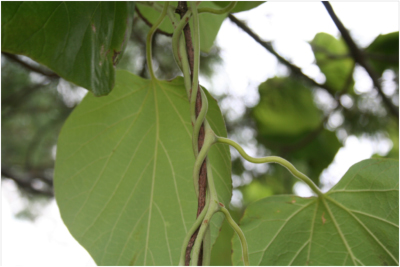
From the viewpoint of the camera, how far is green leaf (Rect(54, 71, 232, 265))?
343 mm

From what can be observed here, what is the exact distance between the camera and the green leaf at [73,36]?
0.25 meters

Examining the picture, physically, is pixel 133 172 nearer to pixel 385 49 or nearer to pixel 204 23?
pixel 204 23

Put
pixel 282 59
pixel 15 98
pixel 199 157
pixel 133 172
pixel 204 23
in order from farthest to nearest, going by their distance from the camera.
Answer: pixel 15 98
pixel 282 59
pixel 204 23
pixel 133 172
pixel 199 157

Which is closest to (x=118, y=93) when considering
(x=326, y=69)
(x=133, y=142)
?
(x=133, y=142)

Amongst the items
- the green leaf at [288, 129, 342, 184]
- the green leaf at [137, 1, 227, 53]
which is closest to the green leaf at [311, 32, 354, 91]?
the green leaf at [288, 129, 342, 184]

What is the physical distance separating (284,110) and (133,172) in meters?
0.73

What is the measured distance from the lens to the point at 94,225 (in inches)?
14.1

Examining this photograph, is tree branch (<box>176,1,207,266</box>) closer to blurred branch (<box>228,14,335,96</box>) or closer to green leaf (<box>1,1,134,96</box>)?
green leaf (<box>1,1,134,96</box>)

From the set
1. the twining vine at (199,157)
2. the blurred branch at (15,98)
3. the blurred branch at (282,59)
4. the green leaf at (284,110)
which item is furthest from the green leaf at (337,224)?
the blurred branch at (15,98)

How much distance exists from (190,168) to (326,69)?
77 cm

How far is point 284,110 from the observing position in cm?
102

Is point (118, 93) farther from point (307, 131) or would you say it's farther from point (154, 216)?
point (307, 131)

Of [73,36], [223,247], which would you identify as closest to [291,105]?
[223,247]

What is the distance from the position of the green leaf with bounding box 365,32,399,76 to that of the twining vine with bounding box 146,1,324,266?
70 centimetres
